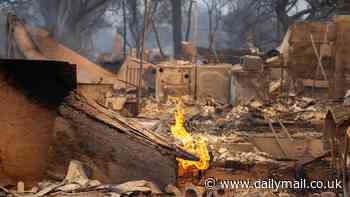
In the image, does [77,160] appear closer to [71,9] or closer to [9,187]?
[9,187]

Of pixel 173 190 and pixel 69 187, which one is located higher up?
pixel 69 187

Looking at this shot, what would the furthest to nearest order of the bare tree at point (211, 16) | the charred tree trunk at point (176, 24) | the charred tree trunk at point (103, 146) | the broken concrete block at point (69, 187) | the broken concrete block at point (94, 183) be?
the charred tree trunk at point (176, 24)
the bare tree at point (211, 16)
the charred tree trunk at point (103, 146)
the broken concrete block at point (94, 183)
the broken concrete block at point (69, 187)

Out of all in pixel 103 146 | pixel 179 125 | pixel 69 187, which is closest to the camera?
pixel 69 187

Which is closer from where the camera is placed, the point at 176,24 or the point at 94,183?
the point at 94,183

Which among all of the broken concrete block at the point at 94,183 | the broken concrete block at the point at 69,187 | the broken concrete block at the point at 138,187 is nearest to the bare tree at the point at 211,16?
the broken concrete block at the point at 138,187

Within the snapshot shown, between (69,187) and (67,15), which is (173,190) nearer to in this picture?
(69,187)

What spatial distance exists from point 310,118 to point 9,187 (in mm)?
10264

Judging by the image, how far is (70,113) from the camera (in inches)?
239

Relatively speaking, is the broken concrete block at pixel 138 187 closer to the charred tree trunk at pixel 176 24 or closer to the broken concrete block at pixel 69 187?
the broken concrete block at pixel 69 187

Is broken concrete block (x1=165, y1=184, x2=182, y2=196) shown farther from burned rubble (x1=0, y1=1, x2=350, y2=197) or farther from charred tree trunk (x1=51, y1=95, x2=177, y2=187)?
charred tree trunk (x1=51, y1=95, x2=177, y2=187)

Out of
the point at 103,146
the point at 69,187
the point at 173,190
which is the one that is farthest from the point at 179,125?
the point at 69,187

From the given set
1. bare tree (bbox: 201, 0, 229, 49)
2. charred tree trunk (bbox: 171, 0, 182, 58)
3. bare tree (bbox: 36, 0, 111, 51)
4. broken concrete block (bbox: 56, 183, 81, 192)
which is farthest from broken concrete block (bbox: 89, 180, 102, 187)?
charred tree trunk (bbox: 171, 0, 182, 58)

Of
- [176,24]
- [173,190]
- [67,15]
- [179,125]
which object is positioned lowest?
[179,125]

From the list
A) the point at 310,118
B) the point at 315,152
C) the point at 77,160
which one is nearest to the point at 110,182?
the point at 77,160
